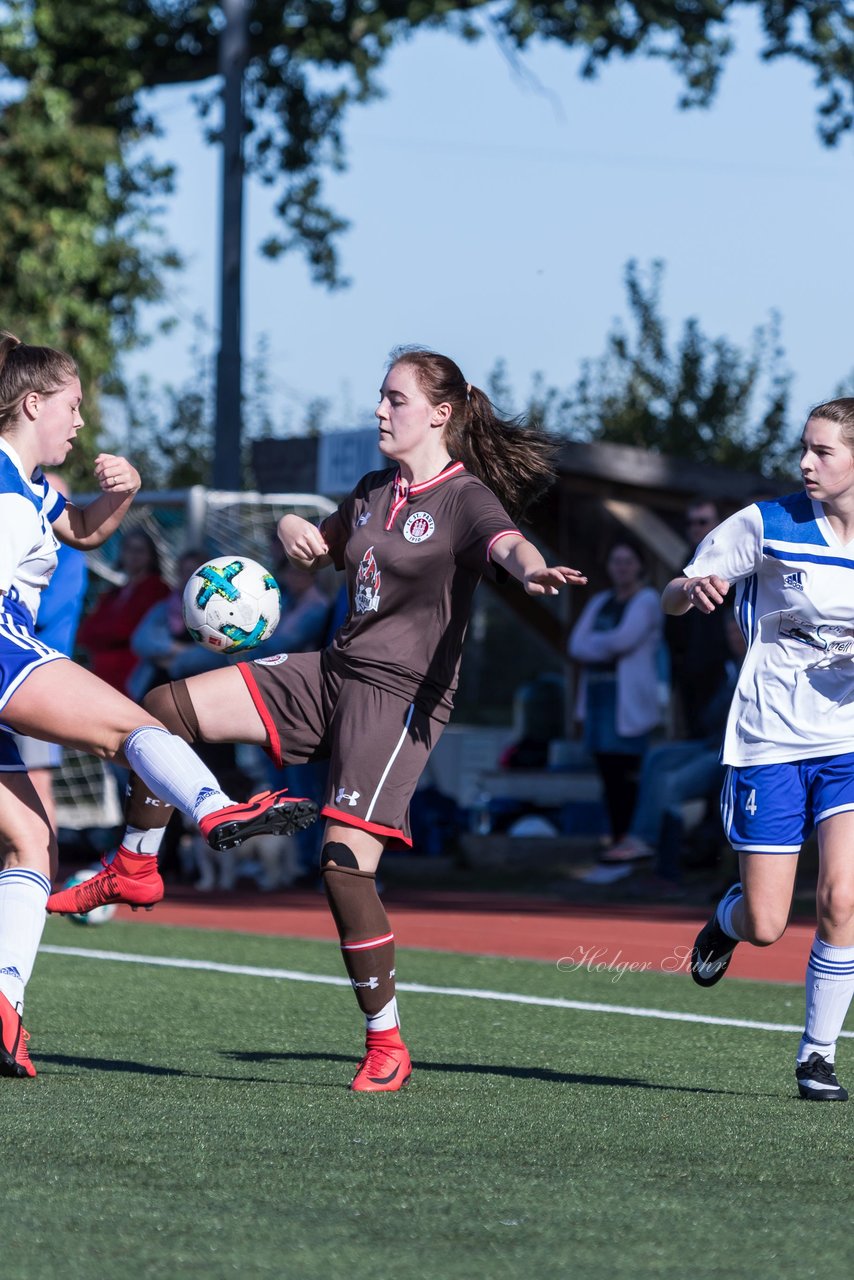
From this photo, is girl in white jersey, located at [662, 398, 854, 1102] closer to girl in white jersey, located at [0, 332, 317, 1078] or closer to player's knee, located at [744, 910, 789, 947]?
player's knee, located at [744, 910, 789, 947]

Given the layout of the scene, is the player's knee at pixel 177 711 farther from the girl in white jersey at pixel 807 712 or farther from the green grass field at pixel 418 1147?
the girl in white jersey at pixel 807 712

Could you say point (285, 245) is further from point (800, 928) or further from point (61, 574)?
point (61, 574)

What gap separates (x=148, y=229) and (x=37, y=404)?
61.0 ft

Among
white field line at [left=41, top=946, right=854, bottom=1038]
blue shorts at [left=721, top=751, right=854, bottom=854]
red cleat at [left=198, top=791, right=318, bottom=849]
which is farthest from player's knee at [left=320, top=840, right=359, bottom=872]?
white field line at [left=41, top=946, right=854, bottom=1038]

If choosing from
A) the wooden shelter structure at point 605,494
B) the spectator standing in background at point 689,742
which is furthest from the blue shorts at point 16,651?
A: the wooden shelter structure at point 605,494

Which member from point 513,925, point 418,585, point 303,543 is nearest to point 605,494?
point 513,925

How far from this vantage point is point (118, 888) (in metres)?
5.20

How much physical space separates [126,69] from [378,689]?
18146mm

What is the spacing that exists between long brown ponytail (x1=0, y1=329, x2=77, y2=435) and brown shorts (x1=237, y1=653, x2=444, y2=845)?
944 mm

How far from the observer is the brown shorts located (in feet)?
17.0

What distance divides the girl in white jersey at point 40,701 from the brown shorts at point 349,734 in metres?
0.43

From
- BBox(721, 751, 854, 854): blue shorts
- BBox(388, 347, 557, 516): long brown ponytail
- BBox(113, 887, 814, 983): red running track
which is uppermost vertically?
BBox(388, 347, 557, 516): long brown ponytail

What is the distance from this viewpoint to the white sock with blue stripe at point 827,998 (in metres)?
5.24

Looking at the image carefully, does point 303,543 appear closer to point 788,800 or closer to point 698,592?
point 698,592
